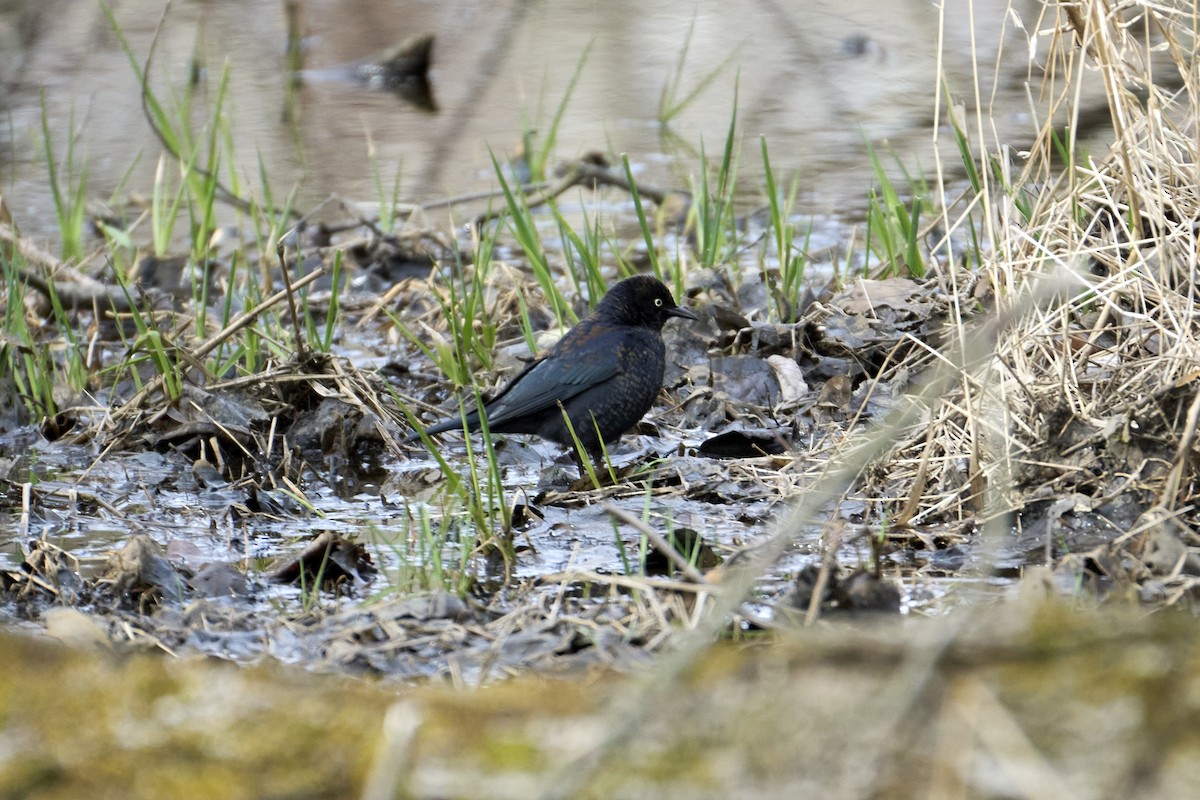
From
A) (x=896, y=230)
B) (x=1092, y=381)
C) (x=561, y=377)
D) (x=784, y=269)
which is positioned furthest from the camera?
(x=896, y=230)

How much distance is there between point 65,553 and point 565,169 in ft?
18.2

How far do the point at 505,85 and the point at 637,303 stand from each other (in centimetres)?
762

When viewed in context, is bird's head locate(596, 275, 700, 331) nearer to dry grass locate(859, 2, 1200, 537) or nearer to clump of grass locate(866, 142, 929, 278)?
clump of grass locate(866, 142, 929, 278)

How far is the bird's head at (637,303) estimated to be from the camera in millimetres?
5449

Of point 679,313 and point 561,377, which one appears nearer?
point 561,377

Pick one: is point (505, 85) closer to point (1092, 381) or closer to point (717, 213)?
point (717, 213)

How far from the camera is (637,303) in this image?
5477 mm

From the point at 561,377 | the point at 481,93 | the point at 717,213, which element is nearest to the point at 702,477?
the point at 561,377

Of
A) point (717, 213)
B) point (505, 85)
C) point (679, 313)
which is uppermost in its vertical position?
point (717, 213)

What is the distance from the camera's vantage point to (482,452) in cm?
533

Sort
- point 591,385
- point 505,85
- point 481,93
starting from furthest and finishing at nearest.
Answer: point 505,85 → point 481,93 → point 591,385

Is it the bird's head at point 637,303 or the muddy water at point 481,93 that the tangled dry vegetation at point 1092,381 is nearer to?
the bird's head at point 637,303

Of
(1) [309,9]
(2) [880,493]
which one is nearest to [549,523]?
(2) [880,493]

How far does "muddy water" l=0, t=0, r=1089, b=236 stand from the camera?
9500 mm
